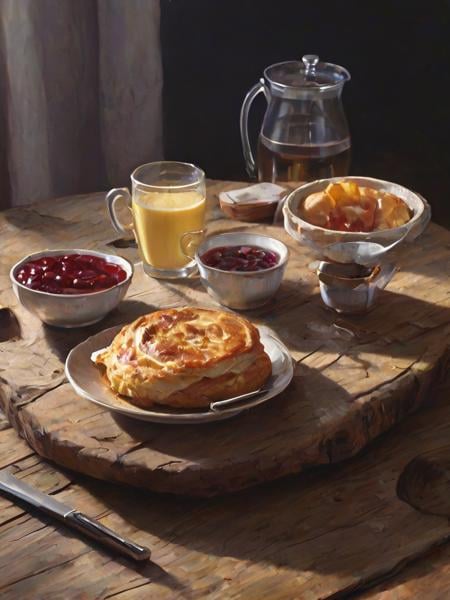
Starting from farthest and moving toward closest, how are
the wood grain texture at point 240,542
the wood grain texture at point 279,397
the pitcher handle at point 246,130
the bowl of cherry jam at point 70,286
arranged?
the pitcher handle at point 246,130 → the bowl of cherry jam at point 70,286 → the wood grain texture at point 279,397 → the wood grain texture at point 240,542

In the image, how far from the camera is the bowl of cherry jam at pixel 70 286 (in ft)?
5.29

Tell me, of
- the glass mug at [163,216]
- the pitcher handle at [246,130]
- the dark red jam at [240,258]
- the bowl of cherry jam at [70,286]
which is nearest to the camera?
the bowl of cherry jam at [70,286]

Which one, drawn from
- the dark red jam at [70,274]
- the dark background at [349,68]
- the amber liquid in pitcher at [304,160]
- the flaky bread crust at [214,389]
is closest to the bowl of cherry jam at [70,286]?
the dark red jam at [70,274]

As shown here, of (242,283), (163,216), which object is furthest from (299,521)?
(163,216)

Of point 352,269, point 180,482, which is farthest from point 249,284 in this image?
point 180,482

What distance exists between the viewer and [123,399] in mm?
1417

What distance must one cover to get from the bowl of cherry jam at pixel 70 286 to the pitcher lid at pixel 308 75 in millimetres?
690

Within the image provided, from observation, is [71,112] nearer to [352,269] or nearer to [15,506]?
[352,269]

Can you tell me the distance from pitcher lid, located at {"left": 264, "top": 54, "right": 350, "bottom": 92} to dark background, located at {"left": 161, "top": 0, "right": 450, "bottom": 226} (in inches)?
17.2

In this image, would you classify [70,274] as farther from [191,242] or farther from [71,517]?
[71,517]

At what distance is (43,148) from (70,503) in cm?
157

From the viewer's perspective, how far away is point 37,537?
1.27m

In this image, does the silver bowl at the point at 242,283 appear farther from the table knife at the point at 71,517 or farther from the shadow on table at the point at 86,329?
the table knife at the point at 71,517

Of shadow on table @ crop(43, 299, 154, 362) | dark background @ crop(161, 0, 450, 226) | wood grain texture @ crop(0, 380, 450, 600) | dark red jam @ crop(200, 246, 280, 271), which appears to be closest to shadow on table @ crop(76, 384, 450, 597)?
wood grain texture @ crop(0, 380, 450, 600)
